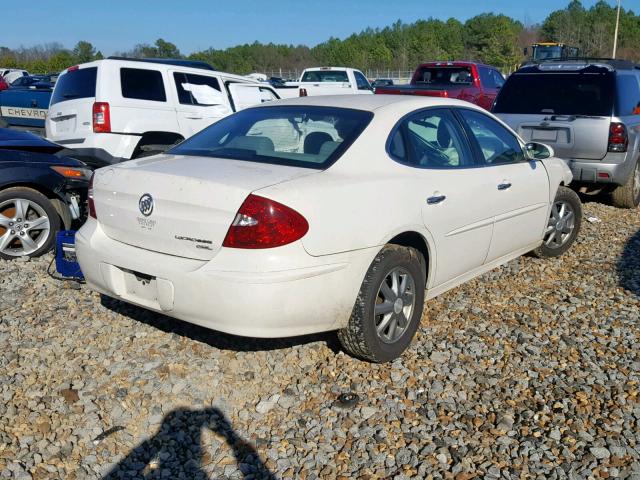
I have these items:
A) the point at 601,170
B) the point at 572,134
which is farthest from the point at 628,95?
the point at 601,170

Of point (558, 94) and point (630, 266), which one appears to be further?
point (558, 94)

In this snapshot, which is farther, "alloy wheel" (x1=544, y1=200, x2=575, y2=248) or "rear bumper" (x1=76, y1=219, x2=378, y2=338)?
"alloy wheel" (x1=544, y1=200, x2=575, y2=248)

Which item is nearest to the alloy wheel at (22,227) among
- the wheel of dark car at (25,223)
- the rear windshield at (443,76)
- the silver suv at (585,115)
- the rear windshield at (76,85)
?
the wheel of dark car at (25,223)

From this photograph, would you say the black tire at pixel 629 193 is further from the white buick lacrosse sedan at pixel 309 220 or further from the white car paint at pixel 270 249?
the white car paint at pixel 270 249

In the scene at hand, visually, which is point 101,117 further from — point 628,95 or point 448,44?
point 448,44

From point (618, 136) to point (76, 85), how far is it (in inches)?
268

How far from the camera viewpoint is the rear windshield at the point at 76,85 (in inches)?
332

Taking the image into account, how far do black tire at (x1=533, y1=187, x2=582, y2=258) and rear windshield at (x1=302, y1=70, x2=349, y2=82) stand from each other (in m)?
14.2

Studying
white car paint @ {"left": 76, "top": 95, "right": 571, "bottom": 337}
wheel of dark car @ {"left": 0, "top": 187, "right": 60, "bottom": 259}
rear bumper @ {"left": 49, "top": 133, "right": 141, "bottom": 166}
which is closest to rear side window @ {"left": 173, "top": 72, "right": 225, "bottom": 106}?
rear bumper @ {"left": 49, "top": 133, "right": 141, "bottom": 166}

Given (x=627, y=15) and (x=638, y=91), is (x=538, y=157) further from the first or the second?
(x=627, y=15)

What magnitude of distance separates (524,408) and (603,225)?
A: 4.77 metres

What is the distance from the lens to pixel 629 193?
8391mm

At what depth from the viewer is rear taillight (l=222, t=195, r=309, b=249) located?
3254 mm

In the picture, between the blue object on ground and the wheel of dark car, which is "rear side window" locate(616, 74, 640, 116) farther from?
the wheel of dark car
